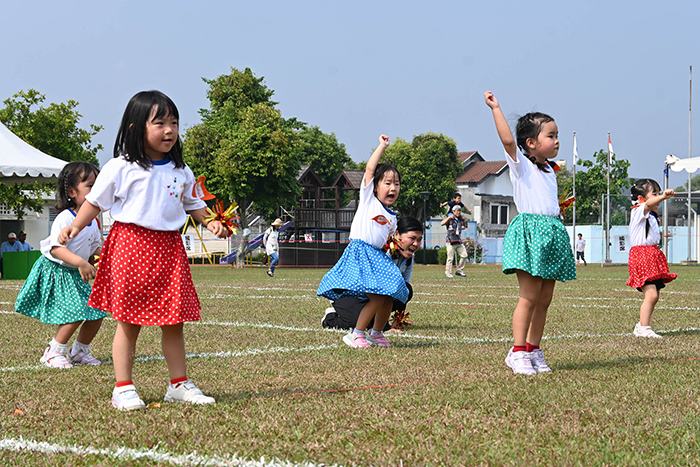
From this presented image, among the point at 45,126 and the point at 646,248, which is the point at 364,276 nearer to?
the point at 646,248

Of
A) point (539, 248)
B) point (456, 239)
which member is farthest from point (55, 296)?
point (456, 239)

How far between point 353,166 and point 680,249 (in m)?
30.0

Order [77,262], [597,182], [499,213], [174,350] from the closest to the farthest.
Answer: [174,350] → [77,262] → [597,182] → [499,213]

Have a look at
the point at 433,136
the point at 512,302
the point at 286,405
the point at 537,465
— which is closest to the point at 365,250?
the point at 286,405

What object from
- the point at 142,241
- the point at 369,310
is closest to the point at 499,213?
the point at 369,310

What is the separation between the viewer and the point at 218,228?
4.02 m

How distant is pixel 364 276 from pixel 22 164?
13.7 meters

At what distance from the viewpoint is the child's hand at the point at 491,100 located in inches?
182

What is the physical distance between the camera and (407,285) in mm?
6957

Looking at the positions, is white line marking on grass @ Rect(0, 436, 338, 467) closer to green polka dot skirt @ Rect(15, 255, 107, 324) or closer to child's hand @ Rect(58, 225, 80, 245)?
child's hand @ Rect(58, 225, 80, 245)

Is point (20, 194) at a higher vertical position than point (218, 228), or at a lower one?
higher

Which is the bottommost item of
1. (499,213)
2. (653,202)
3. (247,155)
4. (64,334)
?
(64,334)

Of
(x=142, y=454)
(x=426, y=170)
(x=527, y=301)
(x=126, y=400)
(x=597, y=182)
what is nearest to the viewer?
(x=142, y=454)

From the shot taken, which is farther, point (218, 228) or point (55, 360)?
point (55, 360)
